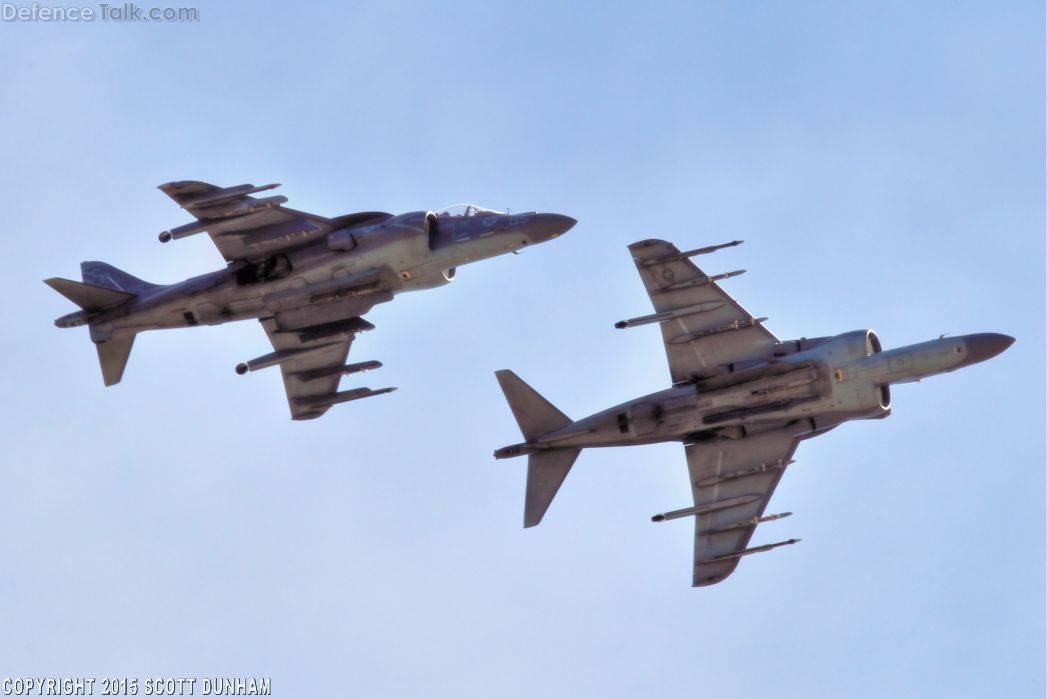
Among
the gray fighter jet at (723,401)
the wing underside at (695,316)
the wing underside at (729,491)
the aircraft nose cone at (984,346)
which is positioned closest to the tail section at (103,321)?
the gray fighter jet at (723,401)

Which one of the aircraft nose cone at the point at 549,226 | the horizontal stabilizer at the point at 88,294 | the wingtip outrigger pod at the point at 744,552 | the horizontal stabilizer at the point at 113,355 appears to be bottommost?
the wingtip outrigger pod at the point at 744,552

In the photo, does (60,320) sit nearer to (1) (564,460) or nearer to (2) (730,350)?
(1) (564,460)

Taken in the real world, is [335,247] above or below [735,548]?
above

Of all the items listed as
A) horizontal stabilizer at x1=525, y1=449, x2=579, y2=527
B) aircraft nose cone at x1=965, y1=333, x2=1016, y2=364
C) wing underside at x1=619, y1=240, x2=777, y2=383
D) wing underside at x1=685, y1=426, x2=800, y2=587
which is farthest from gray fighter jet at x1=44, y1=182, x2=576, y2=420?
aircraft nose cone at x1=965, y1=333, x2=1016, y2=364

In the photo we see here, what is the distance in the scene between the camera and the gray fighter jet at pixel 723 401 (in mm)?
46844

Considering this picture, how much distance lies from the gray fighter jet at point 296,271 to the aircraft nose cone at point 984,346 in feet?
31.0

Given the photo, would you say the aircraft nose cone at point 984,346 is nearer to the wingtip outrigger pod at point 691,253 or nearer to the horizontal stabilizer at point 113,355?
the wingtip outrigger pod at point 691,253

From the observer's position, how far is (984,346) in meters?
46.4

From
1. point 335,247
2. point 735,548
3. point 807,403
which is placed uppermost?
point 335,247

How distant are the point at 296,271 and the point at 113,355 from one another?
16.6 ft

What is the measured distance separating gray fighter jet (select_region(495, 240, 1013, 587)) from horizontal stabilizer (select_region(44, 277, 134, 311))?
9.36 meters

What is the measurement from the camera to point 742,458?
1941 inches

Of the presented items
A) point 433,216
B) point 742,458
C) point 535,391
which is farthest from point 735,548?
point 433,216

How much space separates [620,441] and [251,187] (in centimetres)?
1016
